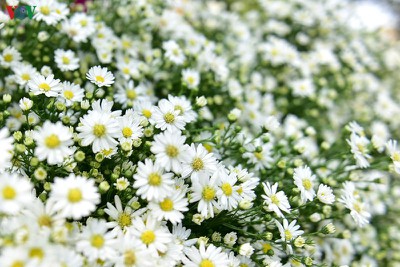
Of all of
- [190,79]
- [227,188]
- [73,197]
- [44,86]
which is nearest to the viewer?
[73,197]

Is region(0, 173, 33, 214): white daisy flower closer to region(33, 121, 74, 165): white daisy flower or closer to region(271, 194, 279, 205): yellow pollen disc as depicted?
region(33, 121, 74, 165): white daisy flower

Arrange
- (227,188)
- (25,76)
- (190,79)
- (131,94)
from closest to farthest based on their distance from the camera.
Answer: (227,188), (25,76), (131,94), (190,79)

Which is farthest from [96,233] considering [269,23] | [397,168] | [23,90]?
[269,23]

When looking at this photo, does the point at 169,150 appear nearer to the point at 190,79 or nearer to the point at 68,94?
the point at 68,94

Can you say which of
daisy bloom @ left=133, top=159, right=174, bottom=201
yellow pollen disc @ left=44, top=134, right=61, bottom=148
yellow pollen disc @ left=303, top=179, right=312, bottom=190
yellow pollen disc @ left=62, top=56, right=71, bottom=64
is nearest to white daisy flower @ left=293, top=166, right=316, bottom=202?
yellow pollen disc @ left=303, top=179, right=312, bottom=190

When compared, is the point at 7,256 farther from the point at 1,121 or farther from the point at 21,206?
the point at 1,121

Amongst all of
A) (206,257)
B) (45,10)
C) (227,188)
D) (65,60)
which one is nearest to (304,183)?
(227,188)

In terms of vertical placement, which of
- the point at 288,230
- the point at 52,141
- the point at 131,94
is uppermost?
the point at 52,141
